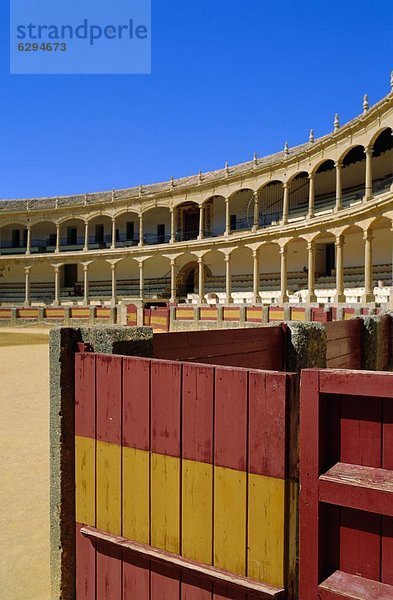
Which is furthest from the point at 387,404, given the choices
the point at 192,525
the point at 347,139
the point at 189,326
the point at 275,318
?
the point at 347,139

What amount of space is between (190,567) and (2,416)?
6.16m

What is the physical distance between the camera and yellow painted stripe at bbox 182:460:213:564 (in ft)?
6.67

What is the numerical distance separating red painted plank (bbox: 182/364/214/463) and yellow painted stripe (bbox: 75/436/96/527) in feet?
2.12

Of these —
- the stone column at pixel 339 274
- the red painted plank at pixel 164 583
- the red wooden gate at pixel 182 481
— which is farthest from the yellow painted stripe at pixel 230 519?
the stone column at pixel 339 274

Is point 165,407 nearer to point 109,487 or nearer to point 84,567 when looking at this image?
point 109,487

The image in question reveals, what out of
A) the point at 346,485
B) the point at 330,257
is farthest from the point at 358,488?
the point at 330,257

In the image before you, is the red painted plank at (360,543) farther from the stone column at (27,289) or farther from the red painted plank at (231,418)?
the stone column at (27,289)

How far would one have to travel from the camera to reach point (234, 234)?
29.4m

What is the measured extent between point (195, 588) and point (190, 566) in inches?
4.6

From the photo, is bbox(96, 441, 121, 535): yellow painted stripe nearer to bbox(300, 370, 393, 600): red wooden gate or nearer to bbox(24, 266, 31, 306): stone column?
bbox(300, 370, 393, 600): red wooden gate

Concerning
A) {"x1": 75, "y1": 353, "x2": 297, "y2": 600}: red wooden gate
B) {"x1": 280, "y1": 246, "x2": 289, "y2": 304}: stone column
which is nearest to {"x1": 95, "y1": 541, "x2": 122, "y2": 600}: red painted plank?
{"x1": 75, "y1": 353, "x2": 297, "y2": 600}: red wooden gate

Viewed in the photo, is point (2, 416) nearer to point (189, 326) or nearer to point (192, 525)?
point (192, 525)

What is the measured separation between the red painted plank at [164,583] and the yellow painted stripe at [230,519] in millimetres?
249

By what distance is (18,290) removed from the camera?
128ft
